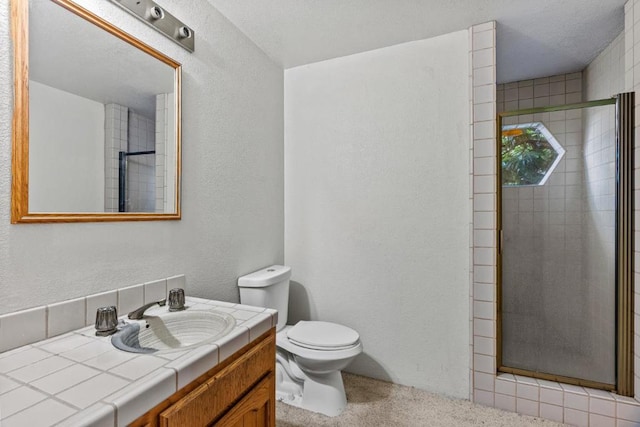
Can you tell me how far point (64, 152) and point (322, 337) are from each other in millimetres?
1448

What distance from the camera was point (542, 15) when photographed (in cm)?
173

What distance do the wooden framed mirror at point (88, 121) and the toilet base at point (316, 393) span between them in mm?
1180

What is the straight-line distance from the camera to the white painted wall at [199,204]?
37.1 inches

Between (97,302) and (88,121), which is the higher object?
(88,121)

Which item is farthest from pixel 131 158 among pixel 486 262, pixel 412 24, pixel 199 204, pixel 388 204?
pixel 486 262

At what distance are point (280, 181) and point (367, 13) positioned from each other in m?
1.19

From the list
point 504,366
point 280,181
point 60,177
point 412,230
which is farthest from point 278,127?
point 504,366

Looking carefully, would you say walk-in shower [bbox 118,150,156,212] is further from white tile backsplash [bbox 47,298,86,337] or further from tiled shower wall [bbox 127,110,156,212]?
white tile backsplash [bbox 47,298,86,337]

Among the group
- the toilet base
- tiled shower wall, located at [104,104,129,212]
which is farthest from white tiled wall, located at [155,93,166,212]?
the toilet base

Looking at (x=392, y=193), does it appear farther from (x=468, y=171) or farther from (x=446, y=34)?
(x=446, y=34)

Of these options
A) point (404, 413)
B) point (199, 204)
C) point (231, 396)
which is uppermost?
point (199, 204)

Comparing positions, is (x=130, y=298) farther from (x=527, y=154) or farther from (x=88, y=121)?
(x=527, y=154)

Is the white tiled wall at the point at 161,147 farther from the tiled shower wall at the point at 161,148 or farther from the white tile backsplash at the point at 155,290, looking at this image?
the white tile backsplash at the point at 155,290

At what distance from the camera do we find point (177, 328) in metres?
1.18
